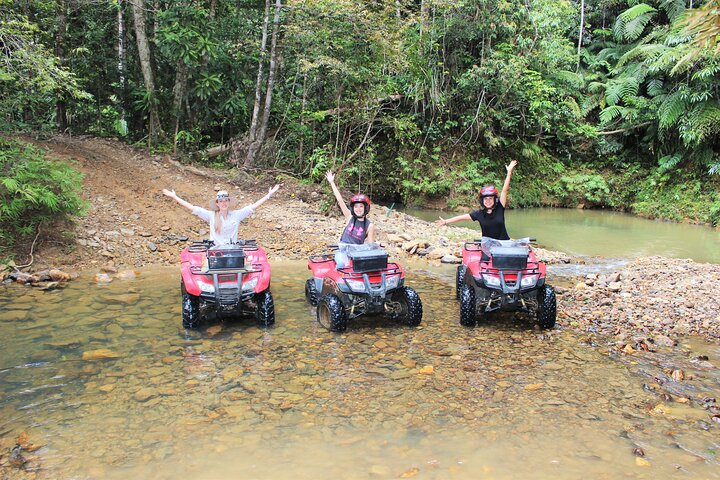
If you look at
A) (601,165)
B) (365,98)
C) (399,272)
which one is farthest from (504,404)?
(601,165)

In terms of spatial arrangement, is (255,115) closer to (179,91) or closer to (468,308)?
(179,91)

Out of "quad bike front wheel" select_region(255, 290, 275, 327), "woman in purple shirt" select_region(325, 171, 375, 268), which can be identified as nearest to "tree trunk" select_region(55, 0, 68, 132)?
"woman in purple shirt" select_region(325, 171, 375, 268)

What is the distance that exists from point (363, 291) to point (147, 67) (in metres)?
10.9

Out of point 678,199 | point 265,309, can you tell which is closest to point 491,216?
point 265,309

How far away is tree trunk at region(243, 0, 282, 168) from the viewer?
13.1 meters

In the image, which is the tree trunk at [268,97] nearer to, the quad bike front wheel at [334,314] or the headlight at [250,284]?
the headlight at [250,284]

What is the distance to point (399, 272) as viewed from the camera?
5930 mm

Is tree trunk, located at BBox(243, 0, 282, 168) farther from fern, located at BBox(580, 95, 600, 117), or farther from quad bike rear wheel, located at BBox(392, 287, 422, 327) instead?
fern, located at BBox(580, 95, 600, 117)

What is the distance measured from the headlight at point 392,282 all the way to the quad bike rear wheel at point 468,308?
0.89 m

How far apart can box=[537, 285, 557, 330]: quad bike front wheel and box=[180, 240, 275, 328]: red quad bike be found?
312 cm

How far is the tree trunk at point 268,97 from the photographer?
42.9 ft

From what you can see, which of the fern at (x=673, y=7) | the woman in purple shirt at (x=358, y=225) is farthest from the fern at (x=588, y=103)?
the woman in purple shirt at (x=358, y=225)

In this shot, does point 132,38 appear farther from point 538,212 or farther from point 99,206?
point 538,212

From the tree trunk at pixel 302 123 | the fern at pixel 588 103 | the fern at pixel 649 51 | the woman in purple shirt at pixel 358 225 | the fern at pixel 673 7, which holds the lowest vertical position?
the woman in purple shirt at pixel 358 225
